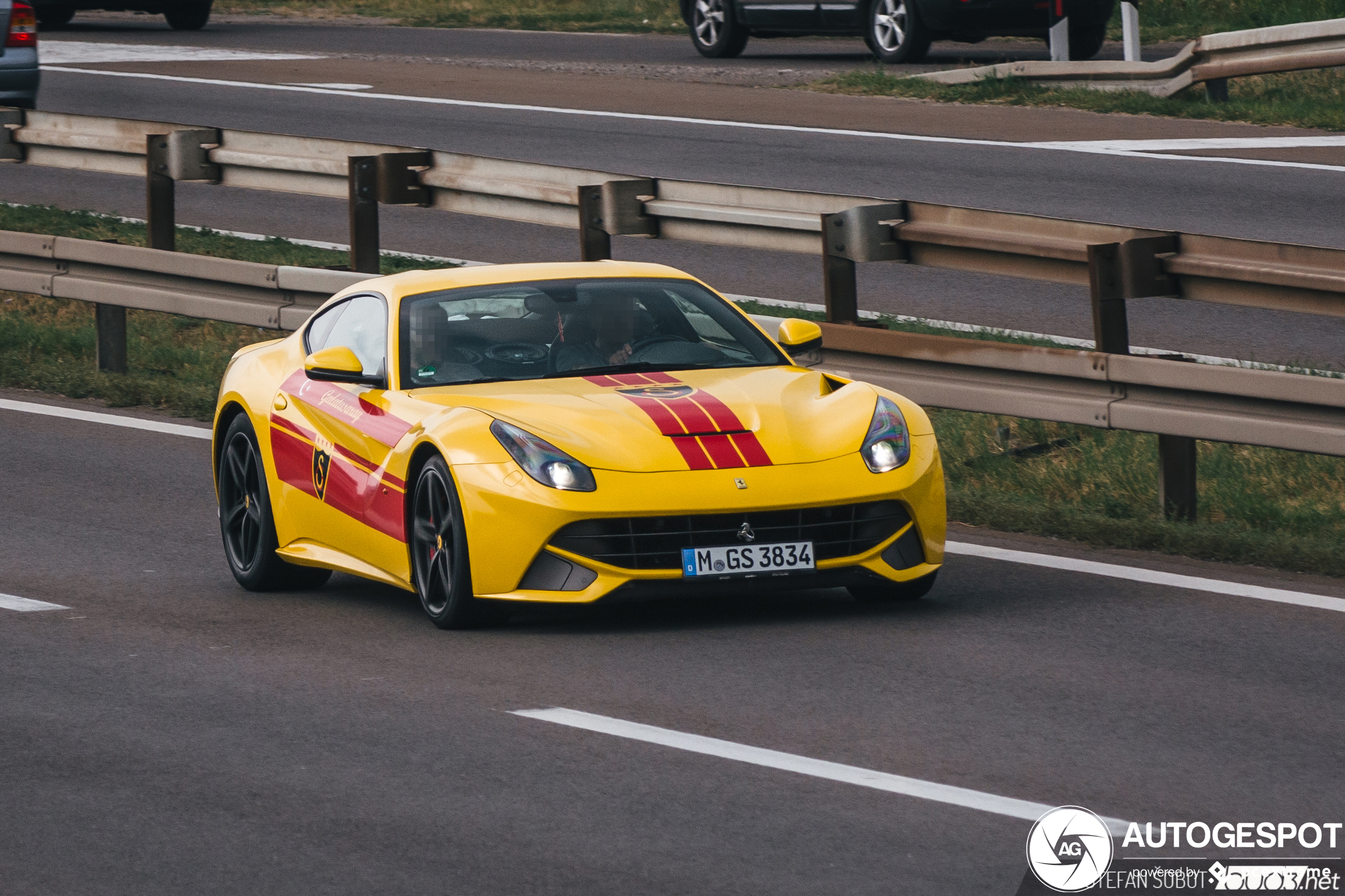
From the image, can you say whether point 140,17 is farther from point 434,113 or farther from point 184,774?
point 184,774

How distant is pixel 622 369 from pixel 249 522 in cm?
169

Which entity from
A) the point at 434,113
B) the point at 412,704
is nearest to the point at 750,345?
the point at 412,704

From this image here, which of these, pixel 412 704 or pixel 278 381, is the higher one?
pixel 278 381

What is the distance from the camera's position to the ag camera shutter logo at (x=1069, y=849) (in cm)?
538

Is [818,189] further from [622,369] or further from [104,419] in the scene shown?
[622,369]

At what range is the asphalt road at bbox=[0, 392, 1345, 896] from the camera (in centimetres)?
563

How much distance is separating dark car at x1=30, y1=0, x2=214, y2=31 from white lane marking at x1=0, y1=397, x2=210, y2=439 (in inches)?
855

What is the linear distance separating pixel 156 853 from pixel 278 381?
3985 millimetres

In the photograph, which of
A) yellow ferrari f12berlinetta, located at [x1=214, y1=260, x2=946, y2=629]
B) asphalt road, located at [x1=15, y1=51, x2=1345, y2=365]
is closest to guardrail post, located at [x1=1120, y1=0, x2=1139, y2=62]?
Result: asphalt road, located at [x1=15, y1=51, x2=1345, y2=365]

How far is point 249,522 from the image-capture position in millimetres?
9516

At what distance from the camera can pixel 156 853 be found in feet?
18.8

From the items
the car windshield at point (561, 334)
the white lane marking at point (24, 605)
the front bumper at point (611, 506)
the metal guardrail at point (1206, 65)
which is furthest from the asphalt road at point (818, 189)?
the white lane marking at point (24, 605)

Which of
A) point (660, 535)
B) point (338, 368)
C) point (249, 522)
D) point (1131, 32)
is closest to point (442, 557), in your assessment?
point (660, 535)

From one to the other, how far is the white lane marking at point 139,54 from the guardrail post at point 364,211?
1837 centimetres
